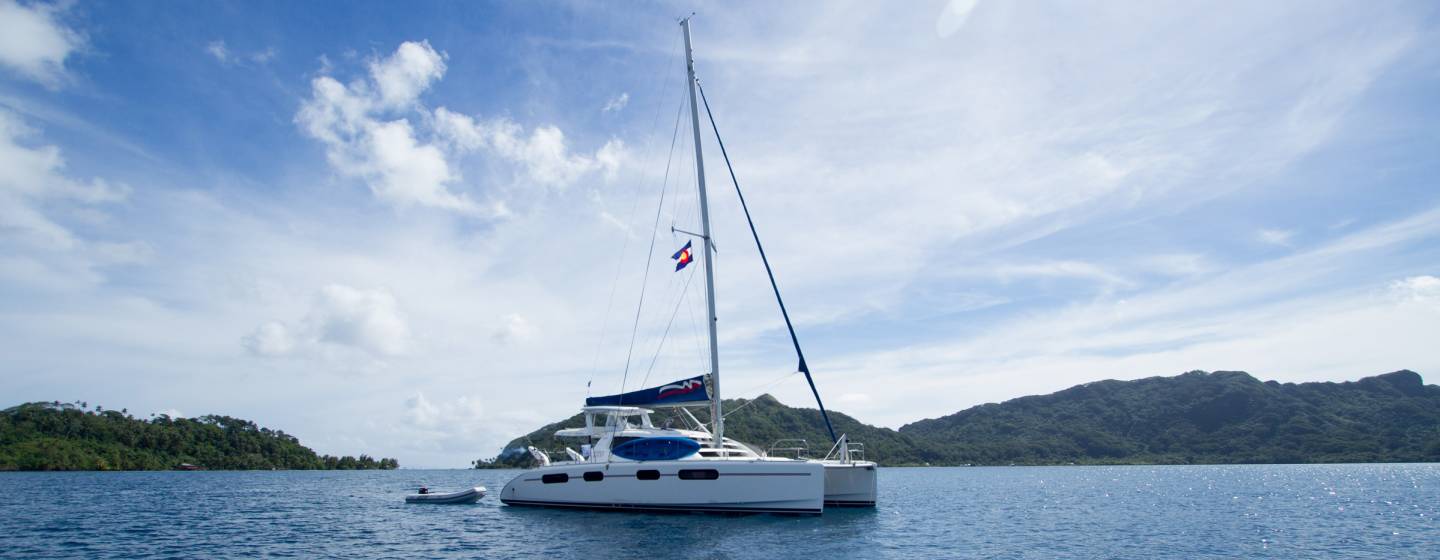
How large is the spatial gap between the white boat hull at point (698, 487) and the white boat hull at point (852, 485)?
4514 millimetres

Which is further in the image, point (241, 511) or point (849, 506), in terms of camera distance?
point (241, 511)

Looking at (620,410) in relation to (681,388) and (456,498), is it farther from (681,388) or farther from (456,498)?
(456,498)

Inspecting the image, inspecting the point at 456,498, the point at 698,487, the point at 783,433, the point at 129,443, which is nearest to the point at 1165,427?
the point at 783,433


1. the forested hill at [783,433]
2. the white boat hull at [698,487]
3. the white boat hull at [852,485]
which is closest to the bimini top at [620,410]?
the white boat hull at [698,487]

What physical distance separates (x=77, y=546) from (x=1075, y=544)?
2858 cm

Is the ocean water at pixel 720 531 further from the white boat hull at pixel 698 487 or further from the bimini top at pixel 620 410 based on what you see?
the bimini top at pixel 620 410

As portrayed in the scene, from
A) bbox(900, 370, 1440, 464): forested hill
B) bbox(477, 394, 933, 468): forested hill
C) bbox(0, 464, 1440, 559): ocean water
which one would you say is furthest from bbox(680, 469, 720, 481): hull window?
bbox(900, 370, 1440, 464): forested hill

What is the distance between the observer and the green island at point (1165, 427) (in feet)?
440

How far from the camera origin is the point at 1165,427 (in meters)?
161

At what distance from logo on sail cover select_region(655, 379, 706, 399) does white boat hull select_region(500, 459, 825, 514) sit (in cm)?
278

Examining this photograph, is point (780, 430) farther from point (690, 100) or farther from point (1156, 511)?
point (690, 100)

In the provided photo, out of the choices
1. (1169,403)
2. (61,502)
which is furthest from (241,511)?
(1169,403)

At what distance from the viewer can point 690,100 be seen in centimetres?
2906

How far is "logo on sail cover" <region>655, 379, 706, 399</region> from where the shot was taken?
2756 cm
